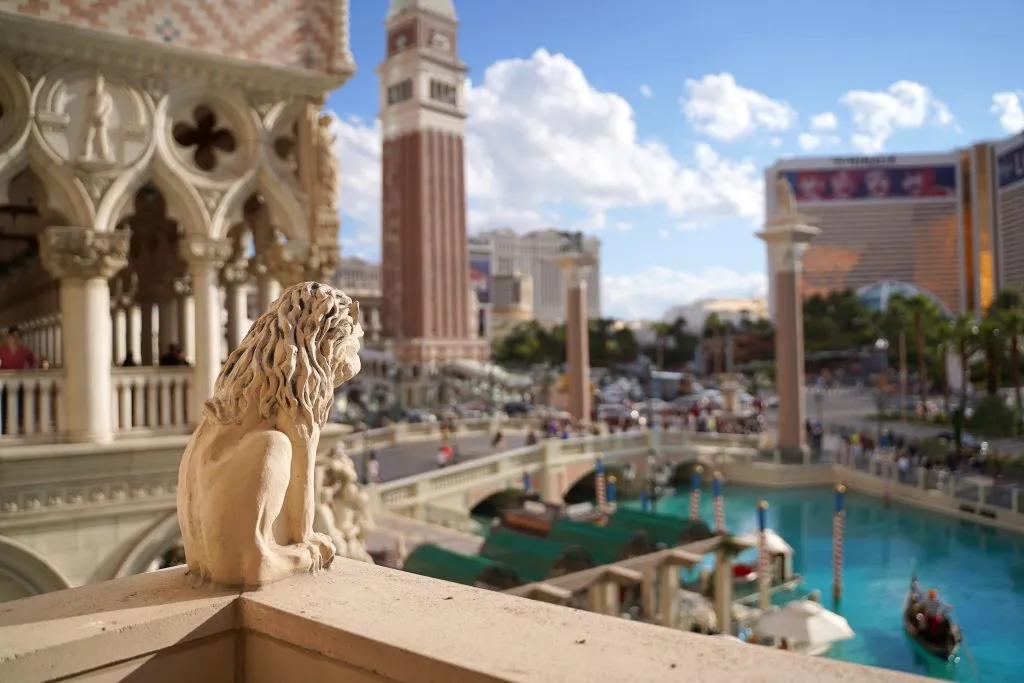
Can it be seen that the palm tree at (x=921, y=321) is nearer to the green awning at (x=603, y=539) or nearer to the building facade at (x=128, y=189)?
the green awning at (x=603, y=539)

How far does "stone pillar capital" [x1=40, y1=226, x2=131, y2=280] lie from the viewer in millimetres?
8359

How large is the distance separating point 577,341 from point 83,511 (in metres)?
32.3

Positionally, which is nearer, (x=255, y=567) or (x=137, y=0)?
(x=255, y=567)

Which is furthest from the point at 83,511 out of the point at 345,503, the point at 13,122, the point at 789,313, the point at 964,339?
Answer: the point at 964,339

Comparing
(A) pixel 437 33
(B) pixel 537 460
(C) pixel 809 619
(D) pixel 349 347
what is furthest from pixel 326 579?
(A) pixel 437 33

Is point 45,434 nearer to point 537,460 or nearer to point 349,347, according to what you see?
point 349,347

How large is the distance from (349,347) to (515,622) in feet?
5.57

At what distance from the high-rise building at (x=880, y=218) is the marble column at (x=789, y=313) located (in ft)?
279

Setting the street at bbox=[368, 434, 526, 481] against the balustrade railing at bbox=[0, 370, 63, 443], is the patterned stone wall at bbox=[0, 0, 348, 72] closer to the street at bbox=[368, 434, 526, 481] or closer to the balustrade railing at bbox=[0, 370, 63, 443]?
the balustrade railing at bbox=[0, 370, 63, 443]

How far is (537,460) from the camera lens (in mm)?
30891

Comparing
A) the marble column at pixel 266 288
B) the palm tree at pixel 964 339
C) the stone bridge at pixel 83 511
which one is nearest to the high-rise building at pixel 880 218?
the palm tree at pixel 964 339

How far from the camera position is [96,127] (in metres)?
8.42

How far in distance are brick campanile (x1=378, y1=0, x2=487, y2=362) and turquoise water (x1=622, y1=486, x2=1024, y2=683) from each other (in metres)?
39.0

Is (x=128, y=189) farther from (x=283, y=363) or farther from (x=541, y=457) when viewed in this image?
(x=541, y=457)
